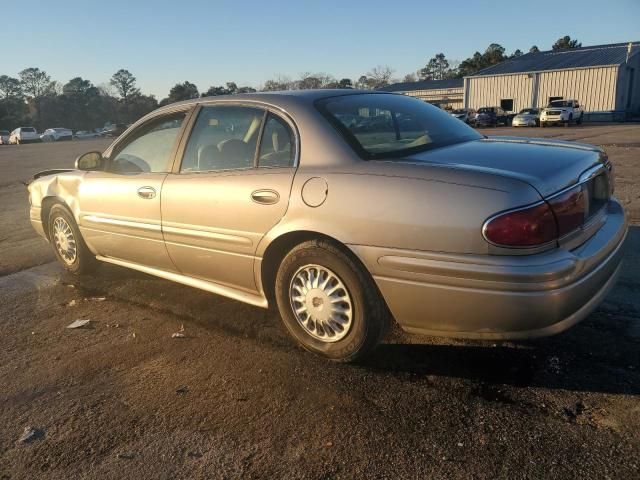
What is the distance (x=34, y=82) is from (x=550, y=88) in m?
95.6

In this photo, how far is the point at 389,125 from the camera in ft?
11.6

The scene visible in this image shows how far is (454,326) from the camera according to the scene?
2729 millimetres

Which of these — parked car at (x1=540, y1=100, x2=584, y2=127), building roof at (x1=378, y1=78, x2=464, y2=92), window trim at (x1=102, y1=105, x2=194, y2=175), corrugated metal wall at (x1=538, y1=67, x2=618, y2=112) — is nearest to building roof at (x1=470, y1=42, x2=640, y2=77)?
corrugated metal wall at (x1=538, y1=67, x2=618, y2=112)

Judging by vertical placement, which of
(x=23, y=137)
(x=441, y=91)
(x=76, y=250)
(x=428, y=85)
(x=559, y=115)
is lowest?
(x=23, y=137)

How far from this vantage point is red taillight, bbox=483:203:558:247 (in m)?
2.45

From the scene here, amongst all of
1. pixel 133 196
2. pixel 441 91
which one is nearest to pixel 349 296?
pixel 133 196

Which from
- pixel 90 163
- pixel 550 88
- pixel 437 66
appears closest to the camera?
pixel 90 163

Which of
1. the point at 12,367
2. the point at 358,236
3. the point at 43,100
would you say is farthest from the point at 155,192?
the point at 43,100

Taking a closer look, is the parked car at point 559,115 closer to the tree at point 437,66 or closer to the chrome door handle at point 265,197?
the chrome door handle at point 265,197

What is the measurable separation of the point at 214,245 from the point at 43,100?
98.5m

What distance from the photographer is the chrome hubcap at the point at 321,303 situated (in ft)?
10.1

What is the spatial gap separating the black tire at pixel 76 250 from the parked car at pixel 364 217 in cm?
70

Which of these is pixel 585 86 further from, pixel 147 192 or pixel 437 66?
pixel 437 66

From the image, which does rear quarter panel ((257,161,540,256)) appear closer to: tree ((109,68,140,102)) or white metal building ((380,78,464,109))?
white metal building ((380,78,464,109))
